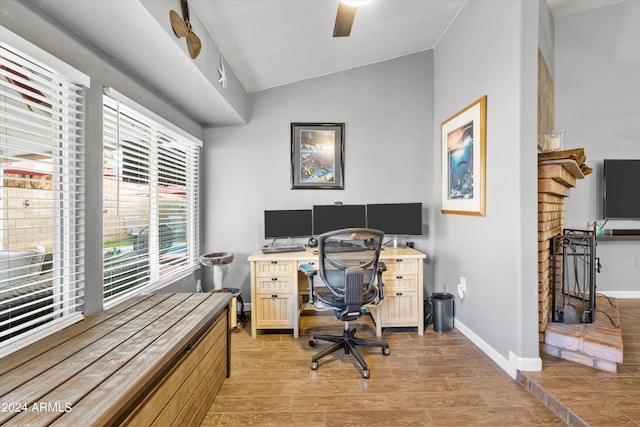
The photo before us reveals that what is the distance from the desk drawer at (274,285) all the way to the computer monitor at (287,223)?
53cm

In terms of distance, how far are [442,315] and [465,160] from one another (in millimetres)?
1530

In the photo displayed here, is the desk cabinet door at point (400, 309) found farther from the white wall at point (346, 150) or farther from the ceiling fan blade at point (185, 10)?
the ceiling fan blade at point (185, 10)

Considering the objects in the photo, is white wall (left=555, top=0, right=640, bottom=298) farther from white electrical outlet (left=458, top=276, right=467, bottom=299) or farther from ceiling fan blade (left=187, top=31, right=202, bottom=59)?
ceiling fan blade (left=187, top=31, right=202, bottom=59)

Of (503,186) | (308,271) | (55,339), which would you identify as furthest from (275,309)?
(503,186)

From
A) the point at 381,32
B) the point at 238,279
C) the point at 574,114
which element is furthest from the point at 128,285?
the point at 574,114

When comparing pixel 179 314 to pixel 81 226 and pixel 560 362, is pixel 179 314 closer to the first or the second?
→ pixel 81 226

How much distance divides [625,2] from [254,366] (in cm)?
567

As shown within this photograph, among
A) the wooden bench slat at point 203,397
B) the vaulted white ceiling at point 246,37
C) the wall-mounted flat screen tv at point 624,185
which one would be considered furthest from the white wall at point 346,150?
the wall-mounted flat screen tv at point 624,185

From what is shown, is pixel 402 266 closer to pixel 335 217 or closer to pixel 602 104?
pixel 335 217

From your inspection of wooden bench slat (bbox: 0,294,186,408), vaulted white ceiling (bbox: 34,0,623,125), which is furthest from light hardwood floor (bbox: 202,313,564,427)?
vaulted white ceiling (bbox: 34,0,623,125)

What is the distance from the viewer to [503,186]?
89.7 inches

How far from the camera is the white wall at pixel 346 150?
11.7 ft

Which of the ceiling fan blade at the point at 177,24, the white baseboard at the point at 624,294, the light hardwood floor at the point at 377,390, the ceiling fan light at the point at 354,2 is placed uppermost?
the ceiling fan light at the point at 354,2

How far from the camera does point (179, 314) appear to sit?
1832mm
